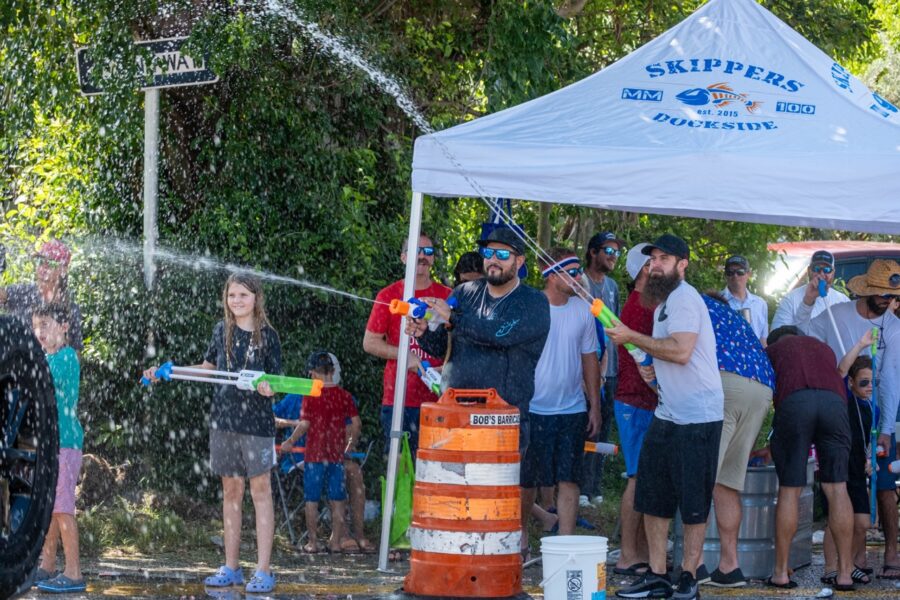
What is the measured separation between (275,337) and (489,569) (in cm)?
184

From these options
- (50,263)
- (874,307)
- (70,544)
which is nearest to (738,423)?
(874,307)

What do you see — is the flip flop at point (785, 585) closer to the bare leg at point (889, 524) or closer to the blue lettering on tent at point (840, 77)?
the bare leg at point (889, 524)

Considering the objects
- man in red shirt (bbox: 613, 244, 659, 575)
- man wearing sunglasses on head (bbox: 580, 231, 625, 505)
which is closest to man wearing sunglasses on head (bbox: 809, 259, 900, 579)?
man in red shirt (bbox: 613, 244, 659, 575)

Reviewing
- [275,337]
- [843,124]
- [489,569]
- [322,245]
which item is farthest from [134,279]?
[843,124]

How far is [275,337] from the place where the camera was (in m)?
8.10

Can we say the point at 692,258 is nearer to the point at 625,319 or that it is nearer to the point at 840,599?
the point at 625,319

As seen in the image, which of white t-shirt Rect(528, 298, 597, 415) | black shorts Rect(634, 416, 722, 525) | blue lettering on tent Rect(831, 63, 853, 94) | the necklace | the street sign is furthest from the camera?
the street sign

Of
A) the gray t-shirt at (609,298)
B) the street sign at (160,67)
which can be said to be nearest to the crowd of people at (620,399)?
the gray t-shirt at (609,298)

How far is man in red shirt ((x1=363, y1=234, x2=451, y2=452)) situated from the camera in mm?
9445

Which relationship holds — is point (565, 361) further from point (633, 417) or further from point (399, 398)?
point (399, 398)

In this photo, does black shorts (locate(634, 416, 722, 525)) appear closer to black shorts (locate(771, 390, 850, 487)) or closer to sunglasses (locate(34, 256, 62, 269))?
black shorts (locate(771, 390, 850, 487))

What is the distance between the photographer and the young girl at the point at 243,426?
794 centimetres

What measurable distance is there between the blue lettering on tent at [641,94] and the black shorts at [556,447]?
2.11 meters

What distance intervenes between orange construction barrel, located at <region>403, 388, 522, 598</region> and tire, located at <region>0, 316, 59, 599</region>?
193 cm
